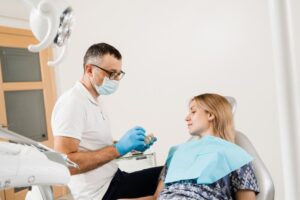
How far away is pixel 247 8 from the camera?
2.16m

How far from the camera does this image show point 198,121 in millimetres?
1386

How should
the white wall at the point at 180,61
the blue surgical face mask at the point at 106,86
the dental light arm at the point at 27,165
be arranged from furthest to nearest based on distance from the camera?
the white wall at the point at 180,61 → the blue surgical face mask at the point at 106,86 → the dental light arm at the point at 27,165

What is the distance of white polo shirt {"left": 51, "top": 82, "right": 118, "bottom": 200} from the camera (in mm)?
1244

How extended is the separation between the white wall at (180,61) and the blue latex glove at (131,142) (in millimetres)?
1064

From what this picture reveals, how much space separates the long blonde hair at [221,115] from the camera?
1.33 meters

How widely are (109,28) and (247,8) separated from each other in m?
1.36

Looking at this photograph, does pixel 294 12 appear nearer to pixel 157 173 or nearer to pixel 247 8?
pixel 157 173

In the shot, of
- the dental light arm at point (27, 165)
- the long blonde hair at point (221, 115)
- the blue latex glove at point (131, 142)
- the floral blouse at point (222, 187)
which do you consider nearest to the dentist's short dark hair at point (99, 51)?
the blue latex glove at point (131, 142)

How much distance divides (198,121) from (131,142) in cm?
35

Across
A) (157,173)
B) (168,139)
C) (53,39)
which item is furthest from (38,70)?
(53,39)

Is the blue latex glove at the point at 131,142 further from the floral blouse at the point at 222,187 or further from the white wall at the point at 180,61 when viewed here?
the white wall at the point at 180,61

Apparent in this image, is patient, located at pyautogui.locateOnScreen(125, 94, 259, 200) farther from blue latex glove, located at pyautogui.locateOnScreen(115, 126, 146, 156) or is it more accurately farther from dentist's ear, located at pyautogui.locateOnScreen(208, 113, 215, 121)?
blue latex glove, located at pyautogui.locateOnScreen(115, 126, 146, 156)

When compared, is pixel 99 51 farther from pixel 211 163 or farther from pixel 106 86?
pixel 211 163

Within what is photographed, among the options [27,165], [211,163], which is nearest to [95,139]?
[211,163]
